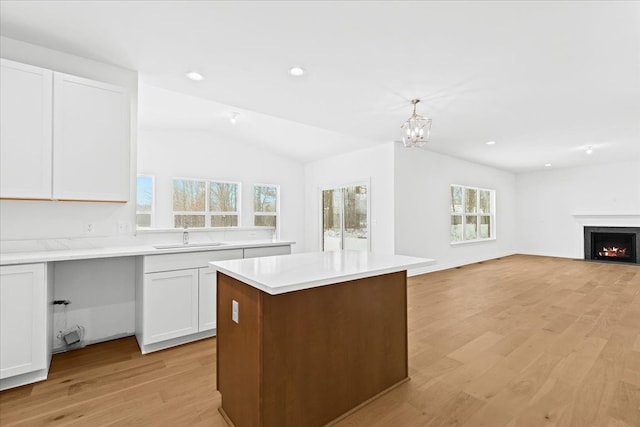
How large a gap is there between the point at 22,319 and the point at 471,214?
8.12 m

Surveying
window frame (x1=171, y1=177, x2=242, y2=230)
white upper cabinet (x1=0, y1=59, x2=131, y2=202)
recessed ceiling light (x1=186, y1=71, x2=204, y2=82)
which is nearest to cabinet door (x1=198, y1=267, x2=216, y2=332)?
white upper cabinet (x1=0, y1=59, x2=131, y2=202)

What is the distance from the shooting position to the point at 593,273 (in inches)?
239

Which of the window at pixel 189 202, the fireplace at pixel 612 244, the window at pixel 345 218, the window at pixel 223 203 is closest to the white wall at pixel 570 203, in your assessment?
the fireplace at pixel 612 244

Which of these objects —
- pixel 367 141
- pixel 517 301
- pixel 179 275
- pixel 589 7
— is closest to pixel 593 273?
pixel 517 301

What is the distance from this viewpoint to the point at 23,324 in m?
2.08

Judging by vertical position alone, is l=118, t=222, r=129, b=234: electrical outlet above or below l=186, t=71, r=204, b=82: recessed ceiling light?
below

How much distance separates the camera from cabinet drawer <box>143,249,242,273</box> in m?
2.59

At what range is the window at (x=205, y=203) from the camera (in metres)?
6.34

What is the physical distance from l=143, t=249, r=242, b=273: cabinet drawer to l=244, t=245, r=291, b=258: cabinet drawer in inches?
6.7

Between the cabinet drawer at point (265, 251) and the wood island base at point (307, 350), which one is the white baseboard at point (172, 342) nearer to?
the cabinet drawer at point (265, 251)

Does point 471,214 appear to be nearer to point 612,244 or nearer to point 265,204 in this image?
point 612,244

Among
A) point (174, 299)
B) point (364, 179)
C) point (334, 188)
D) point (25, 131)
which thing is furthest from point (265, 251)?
point (334, 188)

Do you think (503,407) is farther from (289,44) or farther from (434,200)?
(434,200)

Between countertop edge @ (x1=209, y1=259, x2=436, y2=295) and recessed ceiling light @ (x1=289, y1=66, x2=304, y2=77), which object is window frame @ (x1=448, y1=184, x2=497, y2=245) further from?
countertop edge @ (x1=209, y1=259, x2=436, y2=295)
